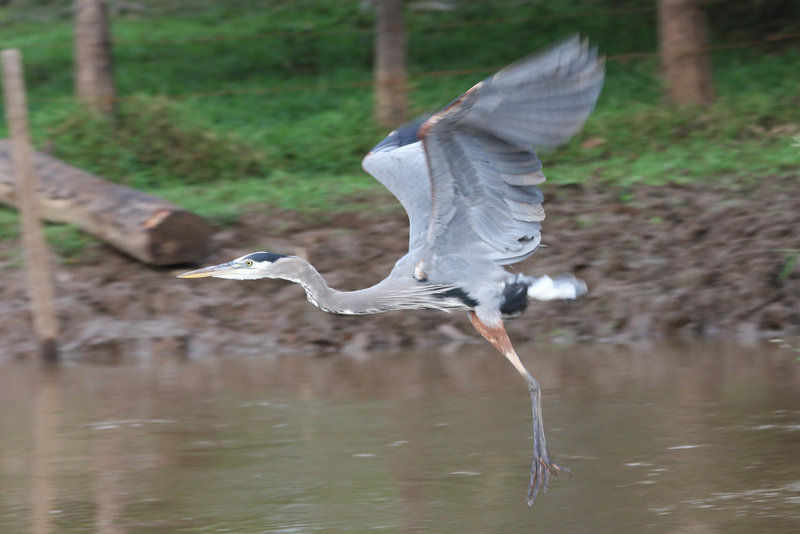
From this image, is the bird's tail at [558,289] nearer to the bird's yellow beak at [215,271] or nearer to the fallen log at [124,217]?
the bird's yellow beak at [215,271]

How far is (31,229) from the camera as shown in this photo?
9172 mm

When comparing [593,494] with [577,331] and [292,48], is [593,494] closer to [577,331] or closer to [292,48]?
[577,331]

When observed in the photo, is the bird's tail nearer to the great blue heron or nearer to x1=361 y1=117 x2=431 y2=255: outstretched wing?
the great blue heron

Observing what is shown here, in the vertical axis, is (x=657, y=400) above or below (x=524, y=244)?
below

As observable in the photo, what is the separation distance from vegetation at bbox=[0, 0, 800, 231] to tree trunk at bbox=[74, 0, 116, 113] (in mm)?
342

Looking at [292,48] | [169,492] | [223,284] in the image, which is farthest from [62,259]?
[292,48]

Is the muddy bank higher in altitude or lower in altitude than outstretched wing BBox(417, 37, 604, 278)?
lower

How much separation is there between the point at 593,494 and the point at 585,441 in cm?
96

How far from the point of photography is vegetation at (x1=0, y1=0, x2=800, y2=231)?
11461 mm

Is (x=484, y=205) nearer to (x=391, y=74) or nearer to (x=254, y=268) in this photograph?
(x=254, y=268)

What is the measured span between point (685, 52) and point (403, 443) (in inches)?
303

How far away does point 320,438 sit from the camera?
6352 millimetres

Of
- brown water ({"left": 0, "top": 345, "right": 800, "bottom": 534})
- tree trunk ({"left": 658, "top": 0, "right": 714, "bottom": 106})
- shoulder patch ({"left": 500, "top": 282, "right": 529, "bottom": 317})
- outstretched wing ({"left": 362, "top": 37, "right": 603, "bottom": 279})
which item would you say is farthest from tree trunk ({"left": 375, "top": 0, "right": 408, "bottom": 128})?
shoulder patch ({"left": 500, "top": 282, "right": 529, "bottom": 317})

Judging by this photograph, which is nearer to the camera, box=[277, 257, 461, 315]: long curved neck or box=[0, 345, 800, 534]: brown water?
box=[0, 345, 800, 534]: brown water
